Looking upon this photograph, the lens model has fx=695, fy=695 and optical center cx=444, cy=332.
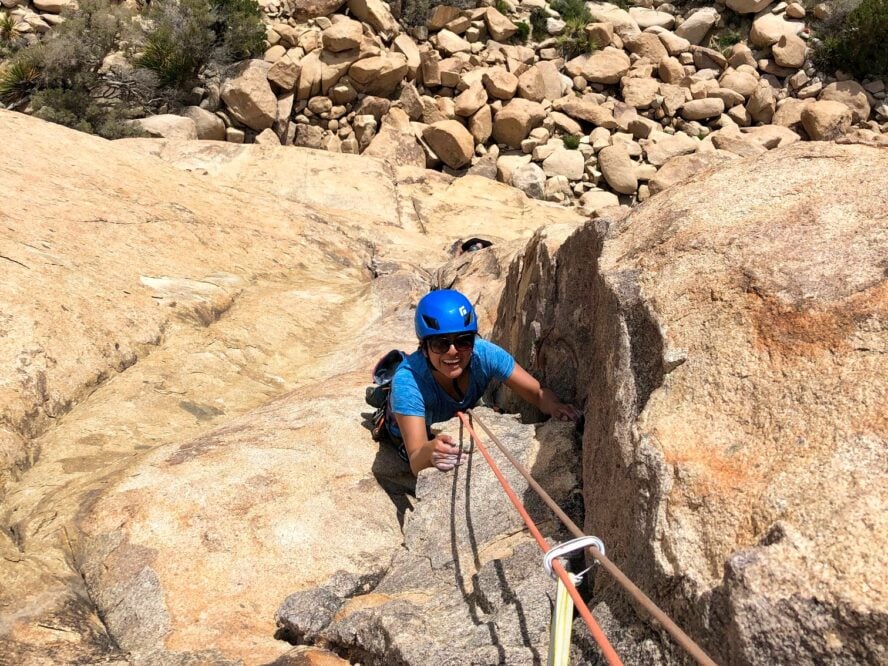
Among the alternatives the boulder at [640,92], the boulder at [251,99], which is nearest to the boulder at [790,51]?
the boulder at [640,92]

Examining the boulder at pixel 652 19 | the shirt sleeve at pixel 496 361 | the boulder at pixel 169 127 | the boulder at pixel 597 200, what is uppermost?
the boulder at pixel 652 19

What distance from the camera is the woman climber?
4.21 m

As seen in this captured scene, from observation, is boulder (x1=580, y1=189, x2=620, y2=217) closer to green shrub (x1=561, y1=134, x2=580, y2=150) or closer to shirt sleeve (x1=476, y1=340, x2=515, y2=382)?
green shrub (x1=561, y1=134, x2=580, y2=150)

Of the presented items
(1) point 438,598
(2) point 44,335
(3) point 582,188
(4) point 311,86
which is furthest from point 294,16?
(1) point 438,598

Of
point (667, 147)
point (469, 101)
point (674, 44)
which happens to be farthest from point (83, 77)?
point (674, 44)

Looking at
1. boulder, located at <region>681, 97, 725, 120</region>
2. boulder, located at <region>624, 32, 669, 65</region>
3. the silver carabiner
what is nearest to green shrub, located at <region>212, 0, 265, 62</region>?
boulder, located at <region>624, 32, 669, 65</region>

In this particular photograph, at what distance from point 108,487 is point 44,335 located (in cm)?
239

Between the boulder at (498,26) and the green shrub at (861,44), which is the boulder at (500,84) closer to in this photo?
the boulder at (498,26)

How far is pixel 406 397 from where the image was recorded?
4305 millimetres

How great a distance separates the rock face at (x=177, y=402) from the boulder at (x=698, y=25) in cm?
1843

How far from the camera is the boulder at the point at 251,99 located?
62.1 feet

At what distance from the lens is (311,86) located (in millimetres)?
20219

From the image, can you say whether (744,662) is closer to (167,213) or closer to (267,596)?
(267,596)

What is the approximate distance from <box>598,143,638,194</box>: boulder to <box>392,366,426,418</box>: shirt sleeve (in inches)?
675
